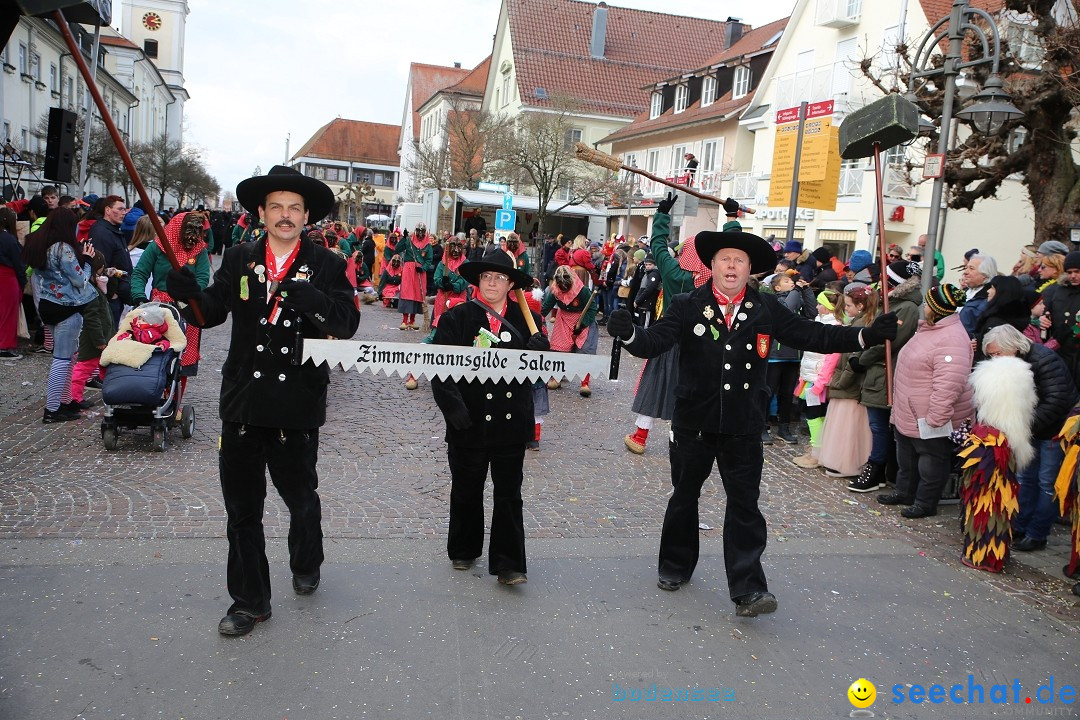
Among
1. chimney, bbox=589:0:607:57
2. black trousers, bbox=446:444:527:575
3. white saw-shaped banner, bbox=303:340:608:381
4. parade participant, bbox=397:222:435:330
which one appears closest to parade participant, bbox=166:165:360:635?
white saw-shaped banner, bbox=303:340:608:381

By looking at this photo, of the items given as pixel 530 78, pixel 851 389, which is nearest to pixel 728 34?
pixel 530 78

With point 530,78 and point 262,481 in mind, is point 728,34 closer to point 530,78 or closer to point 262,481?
point 530,78

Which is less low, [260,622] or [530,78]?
[530,78]

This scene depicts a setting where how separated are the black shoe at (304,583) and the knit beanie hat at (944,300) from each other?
491 centimetres

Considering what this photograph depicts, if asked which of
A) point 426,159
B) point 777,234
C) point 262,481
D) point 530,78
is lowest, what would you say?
point 262,481

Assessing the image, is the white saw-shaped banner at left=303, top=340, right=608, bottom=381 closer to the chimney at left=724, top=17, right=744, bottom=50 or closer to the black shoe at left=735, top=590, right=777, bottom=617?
the black shoe at left=735, top=590, right=777, bottom=617

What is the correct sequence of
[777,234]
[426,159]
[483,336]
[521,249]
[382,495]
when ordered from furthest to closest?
[426,159], [777,234], [521,249], [382,495], [483,336]

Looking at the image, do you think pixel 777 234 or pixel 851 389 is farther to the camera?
pixel 777 234

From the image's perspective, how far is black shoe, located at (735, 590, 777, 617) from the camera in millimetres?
4766

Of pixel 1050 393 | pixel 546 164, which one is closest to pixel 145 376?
pixel 1050 393

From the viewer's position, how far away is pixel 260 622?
175 inches

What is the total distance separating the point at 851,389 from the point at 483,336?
4.48 meters

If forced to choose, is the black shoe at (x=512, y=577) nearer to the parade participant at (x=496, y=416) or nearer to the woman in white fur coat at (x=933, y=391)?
the parade participant at (x=496, y=416)

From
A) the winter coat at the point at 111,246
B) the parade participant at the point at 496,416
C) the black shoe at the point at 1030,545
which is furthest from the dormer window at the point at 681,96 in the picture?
the parade participant at the point at 496,416
